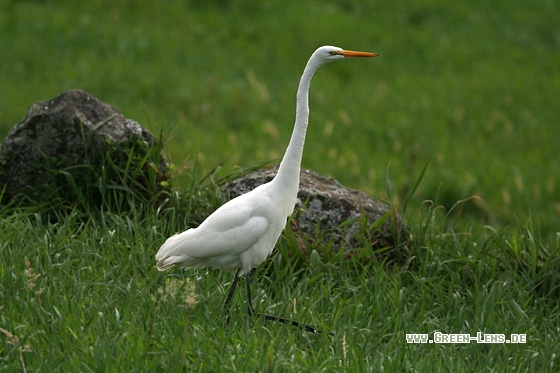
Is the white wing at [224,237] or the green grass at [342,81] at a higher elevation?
the white wing at [224,237]

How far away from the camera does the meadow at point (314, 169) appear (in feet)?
14.1

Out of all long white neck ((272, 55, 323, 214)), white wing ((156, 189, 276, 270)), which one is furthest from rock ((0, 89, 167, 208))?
long white neck ((272, 55, 323, 214))

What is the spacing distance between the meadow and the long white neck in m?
0.70

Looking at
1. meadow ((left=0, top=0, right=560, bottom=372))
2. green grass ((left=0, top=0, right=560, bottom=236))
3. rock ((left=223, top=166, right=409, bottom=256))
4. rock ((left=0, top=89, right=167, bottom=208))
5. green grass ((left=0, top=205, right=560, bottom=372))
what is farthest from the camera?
green grass ((left=0, top=0, right=560, bottom=236))

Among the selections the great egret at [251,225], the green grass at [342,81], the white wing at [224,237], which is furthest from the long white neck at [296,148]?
the green grass at [342,81]

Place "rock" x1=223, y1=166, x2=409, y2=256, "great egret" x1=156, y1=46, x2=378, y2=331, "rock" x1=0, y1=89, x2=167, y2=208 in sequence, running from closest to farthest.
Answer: "great egret" x1=156, y1=46, x2=378, y2=331 < "rock" x1=223, y1=166, x2=409, y2=256 < "rock" x1=0, y1=89, x2=167, y2=208

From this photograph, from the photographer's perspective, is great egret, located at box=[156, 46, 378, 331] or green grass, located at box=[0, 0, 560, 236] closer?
great egret, located at box=[156, 46, 378, 331]

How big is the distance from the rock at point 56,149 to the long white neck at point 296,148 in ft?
5.23

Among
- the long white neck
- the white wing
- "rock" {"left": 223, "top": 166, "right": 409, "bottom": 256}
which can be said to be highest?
the long white neck

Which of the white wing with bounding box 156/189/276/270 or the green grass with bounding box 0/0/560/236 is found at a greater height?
the white wing with bounding box 156/189/276/270

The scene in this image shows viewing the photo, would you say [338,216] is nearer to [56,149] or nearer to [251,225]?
[251,225]

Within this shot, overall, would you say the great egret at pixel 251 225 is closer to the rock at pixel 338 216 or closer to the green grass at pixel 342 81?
the rock at pixel 338 216

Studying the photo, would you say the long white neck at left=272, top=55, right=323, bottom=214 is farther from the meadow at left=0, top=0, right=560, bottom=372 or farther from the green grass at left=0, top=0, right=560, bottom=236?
the green grass at left=0, top=0, right=560, bottom=236

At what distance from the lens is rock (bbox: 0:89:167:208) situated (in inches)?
236
